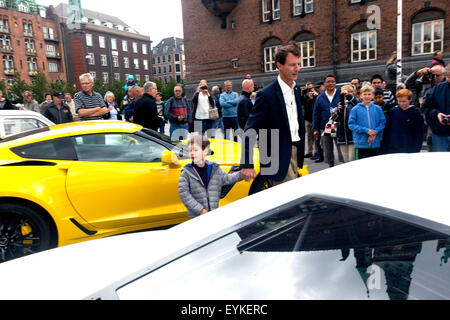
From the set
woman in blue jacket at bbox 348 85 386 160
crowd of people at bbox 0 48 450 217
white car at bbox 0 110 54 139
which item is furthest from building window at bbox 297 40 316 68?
white car at bbox 0 110 54 139

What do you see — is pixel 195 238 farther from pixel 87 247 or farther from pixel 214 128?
pixel 214 128

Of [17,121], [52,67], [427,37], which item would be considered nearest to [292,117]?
[17,121]

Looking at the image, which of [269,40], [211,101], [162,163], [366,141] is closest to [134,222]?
[162,163]

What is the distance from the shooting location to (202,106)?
9.77 m

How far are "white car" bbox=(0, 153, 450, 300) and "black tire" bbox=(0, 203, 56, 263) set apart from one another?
2.03m

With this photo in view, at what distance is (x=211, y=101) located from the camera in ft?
32.3

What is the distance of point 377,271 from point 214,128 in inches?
365

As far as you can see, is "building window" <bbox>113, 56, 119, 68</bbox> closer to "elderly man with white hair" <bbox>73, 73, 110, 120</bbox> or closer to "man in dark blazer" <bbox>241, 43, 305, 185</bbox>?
"elderly man with white hair" <bbox>73, 73, 110, 120</bbox>

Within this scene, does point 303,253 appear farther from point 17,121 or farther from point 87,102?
point 87,102

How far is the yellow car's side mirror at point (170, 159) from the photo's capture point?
397cm

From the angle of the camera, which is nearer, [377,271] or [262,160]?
[377,271]

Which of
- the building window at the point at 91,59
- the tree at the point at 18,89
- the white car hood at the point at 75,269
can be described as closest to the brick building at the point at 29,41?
the building window at the point at 91,59

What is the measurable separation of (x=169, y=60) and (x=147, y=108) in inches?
3351

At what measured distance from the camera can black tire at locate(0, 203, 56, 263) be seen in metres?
3.39
